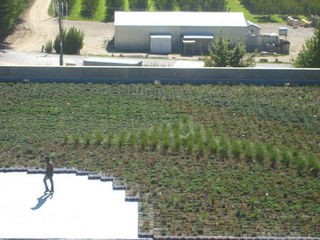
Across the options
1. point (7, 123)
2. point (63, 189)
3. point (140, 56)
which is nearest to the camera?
point (63, 189)

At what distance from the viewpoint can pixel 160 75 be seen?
78.8 feet

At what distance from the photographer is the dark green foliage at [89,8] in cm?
5784

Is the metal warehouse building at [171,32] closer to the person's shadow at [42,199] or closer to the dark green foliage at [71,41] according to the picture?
the dark green foliage at [71,41]

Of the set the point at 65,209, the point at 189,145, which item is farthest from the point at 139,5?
the point at 65,209

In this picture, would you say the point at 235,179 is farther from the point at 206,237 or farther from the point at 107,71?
the point at 107,71

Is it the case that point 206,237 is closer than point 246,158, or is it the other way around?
point 206,237

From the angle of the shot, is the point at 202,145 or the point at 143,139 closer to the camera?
the point at 202,145

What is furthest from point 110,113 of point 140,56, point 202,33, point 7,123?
point 202,33

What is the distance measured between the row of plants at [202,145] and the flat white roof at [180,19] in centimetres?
2973

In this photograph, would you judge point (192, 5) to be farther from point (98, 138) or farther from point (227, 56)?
point (98, 138)

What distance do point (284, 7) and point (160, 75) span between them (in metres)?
42.2

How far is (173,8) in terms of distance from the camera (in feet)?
199

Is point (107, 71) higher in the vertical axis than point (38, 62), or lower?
higher

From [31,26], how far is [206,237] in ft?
137
